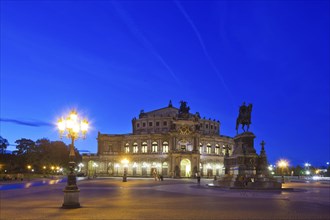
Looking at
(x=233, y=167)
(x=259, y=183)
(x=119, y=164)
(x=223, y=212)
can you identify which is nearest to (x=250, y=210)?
(x=223, y=212)

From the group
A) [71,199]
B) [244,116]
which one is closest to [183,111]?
[244,116]

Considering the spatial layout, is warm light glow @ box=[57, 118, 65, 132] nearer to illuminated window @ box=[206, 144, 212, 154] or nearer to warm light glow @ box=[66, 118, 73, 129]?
warm light glow @ box=[66, 118, 73, 129]

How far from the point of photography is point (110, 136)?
11044cm

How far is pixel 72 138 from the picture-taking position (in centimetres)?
2048

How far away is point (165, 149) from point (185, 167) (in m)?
8.86

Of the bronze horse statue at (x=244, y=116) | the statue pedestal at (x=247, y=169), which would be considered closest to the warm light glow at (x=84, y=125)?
the statue pedestal at (x=247, y=169)

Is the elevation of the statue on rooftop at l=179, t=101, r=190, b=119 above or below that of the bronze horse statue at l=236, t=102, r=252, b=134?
above

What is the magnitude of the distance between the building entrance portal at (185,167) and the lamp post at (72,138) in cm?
7467

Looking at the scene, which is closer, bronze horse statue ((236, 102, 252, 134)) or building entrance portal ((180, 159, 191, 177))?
bronze horse statue ((236, 102, 252, 134))

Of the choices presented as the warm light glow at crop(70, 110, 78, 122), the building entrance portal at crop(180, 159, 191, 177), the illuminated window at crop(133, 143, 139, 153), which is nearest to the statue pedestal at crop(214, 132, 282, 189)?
the warm light glow at crop(70, 110, 78, 122)

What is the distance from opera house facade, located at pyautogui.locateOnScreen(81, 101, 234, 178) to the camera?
3750 inches

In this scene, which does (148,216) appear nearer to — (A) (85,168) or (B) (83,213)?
(B) (83,213)

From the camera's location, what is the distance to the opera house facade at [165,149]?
Result: 313ft

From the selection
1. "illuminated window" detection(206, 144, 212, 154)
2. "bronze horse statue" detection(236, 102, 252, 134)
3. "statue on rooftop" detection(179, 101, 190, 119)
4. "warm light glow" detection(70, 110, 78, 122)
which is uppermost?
"statue on rooftop" detection(179, 101, 190, 119)
